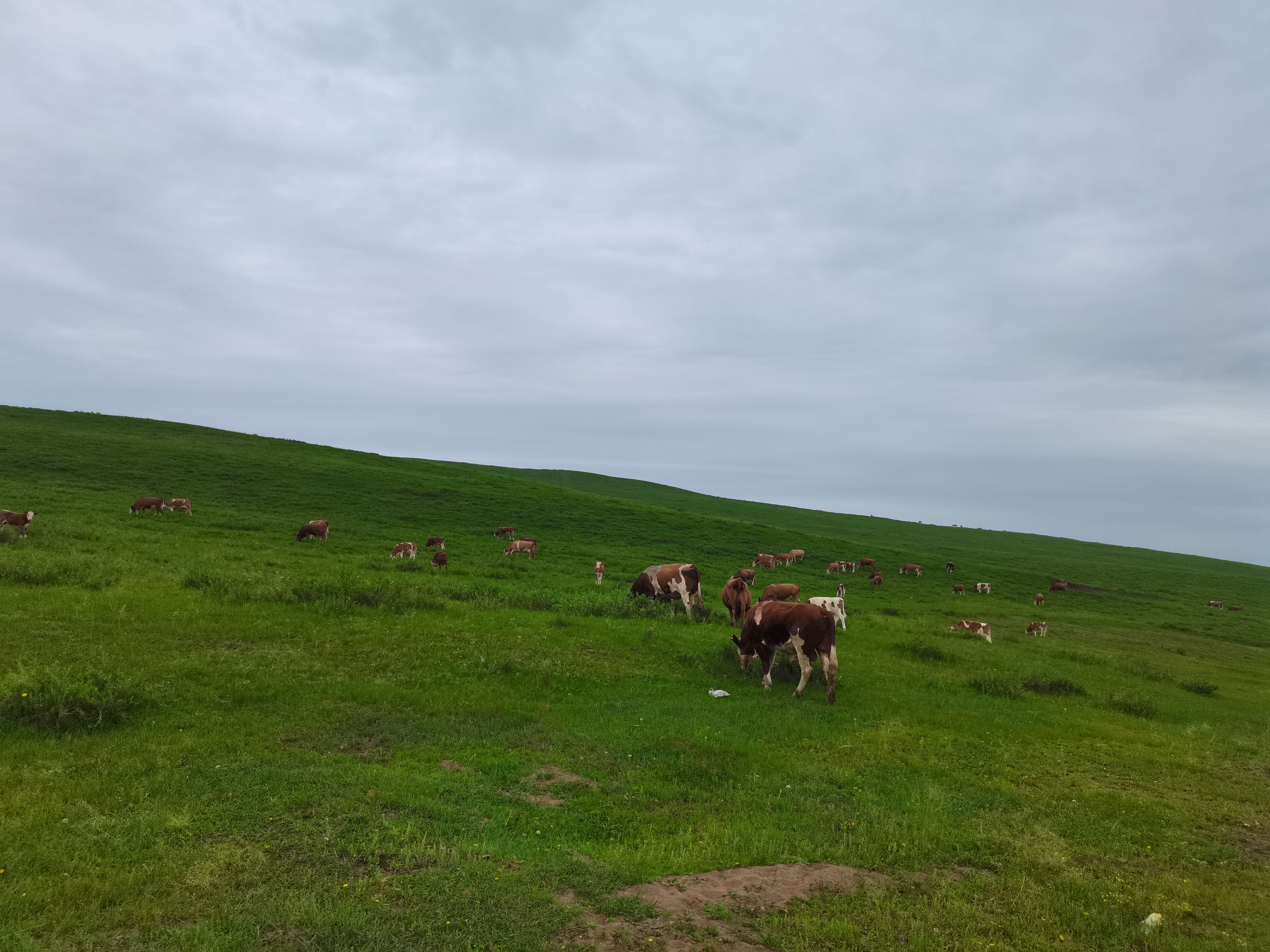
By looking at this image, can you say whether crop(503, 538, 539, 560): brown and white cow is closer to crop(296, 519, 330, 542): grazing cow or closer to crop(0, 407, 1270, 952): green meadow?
crop(296, 519, 330, 542): grazing cow

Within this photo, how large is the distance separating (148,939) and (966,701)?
17151 millimetres

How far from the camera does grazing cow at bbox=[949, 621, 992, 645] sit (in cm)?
2839

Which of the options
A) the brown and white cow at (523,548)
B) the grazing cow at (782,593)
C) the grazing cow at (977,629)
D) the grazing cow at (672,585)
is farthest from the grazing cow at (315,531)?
the grazing cow at (977,629)

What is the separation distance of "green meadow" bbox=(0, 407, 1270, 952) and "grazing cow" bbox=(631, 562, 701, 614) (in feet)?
3.39

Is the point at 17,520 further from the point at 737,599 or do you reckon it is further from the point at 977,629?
the point at 977,629

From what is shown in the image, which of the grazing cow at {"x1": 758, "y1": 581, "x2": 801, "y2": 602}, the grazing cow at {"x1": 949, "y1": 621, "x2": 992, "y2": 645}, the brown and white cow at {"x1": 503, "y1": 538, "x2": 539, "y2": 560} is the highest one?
the grazing cow at {"x1": 758, "y1": 581, "x2": 801, "y2": 602}

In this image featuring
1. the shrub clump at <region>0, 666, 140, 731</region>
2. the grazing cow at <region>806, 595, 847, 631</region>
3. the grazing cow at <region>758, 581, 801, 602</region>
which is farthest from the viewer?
the grazing cow at <region>758, 581, 801, 602</region>

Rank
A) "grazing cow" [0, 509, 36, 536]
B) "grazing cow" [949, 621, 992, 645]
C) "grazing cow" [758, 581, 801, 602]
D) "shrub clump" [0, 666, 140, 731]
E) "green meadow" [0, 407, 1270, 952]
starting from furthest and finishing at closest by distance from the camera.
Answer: "grazing cow" [949, 621, 992, 645], "grazing cow" [758, 581, 801, 602], "grazing cow" [0, 509, 36, 536], "shrub clump" [0, 666, 140, 731], "green meadow" [0, 407, 1270, 952]

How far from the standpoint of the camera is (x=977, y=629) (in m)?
29.2

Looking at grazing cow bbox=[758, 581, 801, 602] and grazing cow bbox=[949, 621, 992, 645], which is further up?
grazing cow bbox=[758, 581, 801, 602]

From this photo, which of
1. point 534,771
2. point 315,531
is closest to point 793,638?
point 534,771

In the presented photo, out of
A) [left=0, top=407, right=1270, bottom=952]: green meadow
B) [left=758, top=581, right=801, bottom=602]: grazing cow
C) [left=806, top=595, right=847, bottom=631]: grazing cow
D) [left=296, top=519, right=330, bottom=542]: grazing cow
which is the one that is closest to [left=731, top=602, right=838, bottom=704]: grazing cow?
[left=0, top=407, right=1270, bottom=952]: green meadow

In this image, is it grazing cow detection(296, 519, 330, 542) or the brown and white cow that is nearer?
grazing cow detection(296, 519, 330, 542)

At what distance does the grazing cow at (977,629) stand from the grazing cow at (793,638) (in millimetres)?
16062
